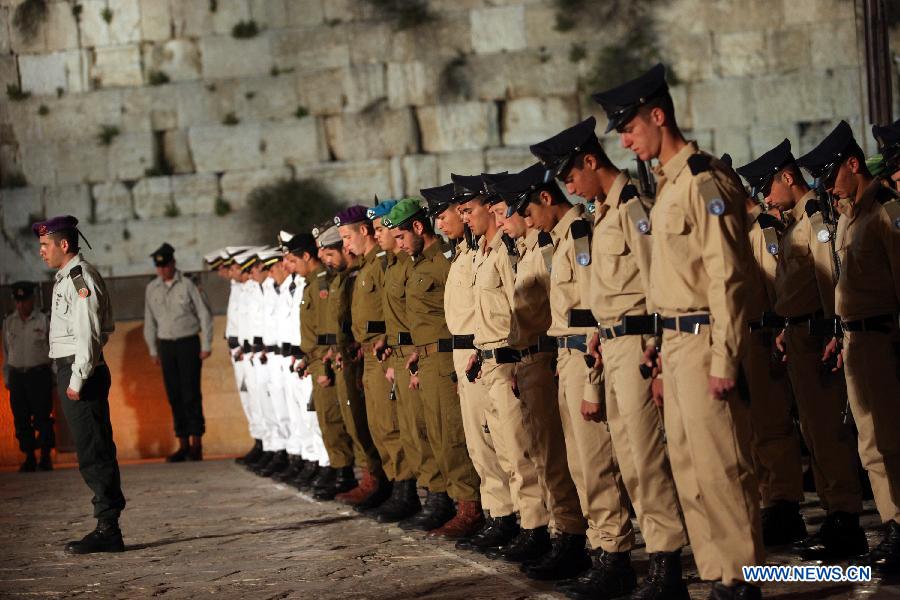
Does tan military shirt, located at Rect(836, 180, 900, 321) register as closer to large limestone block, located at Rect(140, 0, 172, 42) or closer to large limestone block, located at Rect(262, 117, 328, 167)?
large limestone block, located at Rect(262, 117, 328, 167)

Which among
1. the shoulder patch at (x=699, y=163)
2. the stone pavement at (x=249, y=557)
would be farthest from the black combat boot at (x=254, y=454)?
the shoulder patch at (x=699, y=163)

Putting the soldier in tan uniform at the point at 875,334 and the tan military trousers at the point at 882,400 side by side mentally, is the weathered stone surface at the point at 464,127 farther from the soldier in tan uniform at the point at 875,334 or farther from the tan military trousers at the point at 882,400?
the tan military trousers at the point at 882,400

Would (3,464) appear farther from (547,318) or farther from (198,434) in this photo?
(547,318)

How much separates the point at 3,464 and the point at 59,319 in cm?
814

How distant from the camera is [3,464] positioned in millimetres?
16672

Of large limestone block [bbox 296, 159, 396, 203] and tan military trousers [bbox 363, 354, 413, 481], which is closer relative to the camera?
tan military trousers [bbox 363, 354, 413, 481]

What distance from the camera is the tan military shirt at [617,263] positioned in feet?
19.9

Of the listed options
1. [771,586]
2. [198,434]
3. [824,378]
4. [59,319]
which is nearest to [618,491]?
[771,586]

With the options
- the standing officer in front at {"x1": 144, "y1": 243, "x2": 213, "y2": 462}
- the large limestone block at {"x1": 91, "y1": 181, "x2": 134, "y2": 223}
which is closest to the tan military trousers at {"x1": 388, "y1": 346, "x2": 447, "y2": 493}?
the standing officer in front at {"x1": 144, "y1": 243, "x2": 213, "y2": 462}

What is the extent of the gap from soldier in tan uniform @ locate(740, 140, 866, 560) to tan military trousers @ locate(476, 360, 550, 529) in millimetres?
1351

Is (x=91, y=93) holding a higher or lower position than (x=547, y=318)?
higher

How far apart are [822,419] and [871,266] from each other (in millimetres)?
1055

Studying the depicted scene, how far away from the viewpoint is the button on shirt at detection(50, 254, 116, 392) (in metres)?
8.99

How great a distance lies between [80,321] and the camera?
29.7ft
